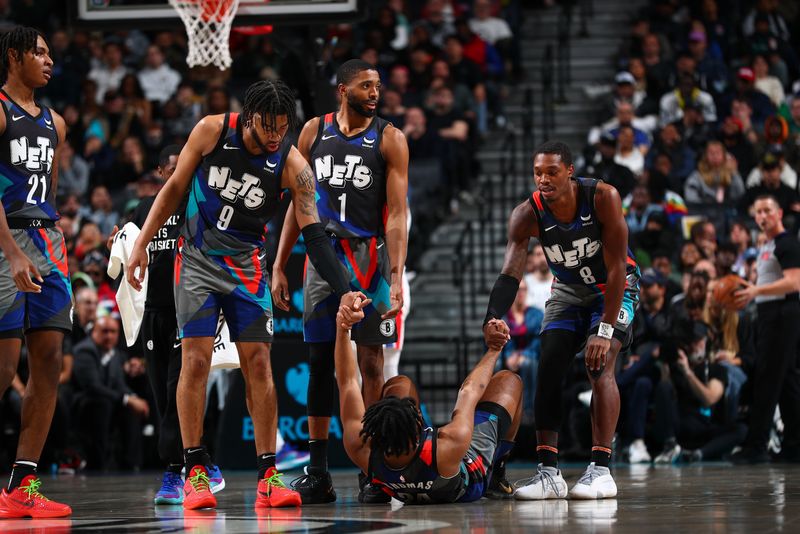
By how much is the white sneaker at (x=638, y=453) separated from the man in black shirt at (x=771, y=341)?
0.77m

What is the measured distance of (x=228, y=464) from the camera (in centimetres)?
1085

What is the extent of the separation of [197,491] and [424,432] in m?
1.23

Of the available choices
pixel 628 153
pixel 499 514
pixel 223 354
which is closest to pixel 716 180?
pixel 628 153

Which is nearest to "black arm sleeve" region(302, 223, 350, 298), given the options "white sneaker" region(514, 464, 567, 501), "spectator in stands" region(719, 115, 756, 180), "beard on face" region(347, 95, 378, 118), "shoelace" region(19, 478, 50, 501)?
"beard on face" region(347, 95, 378, 118)

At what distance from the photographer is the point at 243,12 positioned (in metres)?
9.91

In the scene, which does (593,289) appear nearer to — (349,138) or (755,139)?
(349,138)

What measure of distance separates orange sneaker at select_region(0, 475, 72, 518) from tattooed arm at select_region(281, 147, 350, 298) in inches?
71.1

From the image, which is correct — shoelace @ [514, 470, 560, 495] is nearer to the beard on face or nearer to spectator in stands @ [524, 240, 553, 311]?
the beard on face

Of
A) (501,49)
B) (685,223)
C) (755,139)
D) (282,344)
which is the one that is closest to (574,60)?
(501,49)

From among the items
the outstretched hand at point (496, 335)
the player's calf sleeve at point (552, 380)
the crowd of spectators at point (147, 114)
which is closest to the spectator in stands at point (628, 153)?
the crowd of spectators at point (147, 114)

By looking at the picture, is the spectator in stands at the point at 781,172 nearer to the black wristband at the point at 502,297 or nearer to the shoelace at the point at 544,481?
the black wristband at the point at 502,297

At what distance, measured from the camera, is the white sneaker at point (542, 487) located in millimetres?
6949

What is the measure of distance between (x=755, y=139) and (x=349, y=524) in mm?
10011

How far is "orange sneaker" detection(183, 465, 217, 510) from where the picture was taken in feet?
21.2
